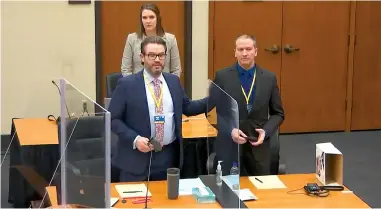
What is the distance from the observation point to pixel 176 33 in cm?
662

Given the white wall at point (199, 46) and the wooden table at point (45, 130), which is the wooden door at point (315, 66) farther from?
the wooden table at point (45, 130)

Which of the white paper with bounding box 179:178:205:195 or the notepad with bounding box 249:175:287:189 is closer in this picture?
the white paper with bounding box 179:178:205:195

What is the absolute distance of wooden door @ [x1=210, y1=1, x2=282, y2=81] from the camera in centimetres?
671

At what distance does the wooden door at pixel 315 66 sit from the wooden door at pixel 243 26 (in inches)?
5.2

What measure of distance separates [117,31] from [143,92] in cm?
290

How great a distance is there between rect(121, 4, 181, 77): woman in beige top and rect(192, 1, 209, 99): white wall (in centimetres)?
149

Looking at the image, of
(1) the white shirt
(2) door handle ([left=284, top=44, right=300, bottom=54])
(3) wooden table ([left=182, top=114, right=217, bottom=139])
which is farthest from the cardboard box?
(2) door handle ([left=284, top=44, right=300, bottom=54])

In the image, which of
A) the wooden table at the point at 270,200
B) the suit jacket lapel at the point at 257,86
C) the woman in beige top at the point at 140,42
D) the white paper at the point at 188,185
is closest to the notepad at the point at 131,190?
the wooden table at the point at 270,200

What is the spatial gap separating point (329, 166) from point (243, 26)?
10.9 ft

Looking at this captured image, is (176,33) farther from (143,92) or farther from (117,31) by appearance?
(143,92)

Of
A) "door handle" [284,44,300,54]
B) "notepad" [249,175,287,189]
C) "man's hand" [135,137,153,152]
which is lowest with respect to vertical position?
"notepad" [249,175,287,189]

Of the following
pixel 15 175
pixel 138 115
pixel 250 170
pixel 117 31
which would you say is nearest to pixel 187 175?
pixel 250 170

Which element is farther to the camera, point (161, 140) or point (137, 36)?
point (137, 36)

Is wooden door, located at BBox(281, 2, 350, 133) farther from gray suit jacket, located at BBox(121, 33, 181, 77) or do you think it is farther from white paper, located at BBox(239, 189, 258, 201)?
white paper, located at BBox(239, 189, 258, 201)
